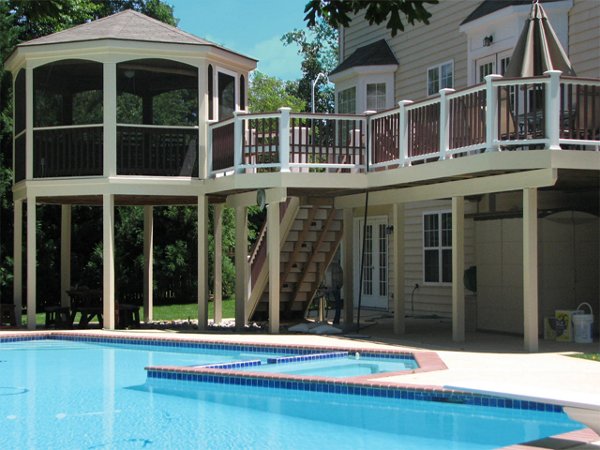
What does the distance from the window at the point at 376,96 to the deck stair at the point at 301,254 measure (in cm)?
407

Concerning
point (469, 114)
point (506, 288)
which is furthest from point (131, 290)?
point (469, 114)

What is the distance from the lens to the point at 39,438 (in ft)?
28.8

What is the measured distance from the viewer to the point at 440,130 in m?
14.2

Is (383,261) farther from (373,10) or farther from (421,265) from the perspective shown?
(373,10)

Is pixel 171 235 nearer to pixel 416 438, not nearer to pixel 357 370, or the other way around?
pixel 357 370

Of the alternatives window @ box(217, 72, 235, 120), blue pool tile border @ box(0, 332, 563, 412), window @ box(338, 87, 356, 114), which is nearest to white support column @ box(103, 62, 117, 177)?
window @ box(217, 72, 235, 120)

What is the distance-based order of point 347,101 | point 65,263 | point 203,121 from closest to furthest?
1. point 203,121
2. point 65,263
3. point 347,101

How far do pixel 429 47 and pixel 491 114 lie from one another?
8.41 m

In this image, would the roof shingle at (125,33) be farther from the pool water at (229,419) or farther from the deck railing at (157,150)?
the pool water at (229,419)

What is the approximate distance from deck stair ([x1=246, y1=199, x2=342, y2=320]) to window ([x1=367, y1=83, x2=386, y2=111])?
407 centimetres

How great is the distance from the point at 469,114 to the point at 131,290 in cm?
1554

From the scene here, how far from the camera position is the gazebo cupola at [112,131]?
697 inches

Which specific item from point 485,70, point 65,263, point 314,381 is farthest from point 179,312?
point 314,381

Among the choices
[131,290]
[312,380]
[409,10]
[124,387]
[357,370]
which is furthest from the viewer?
[131,290]
